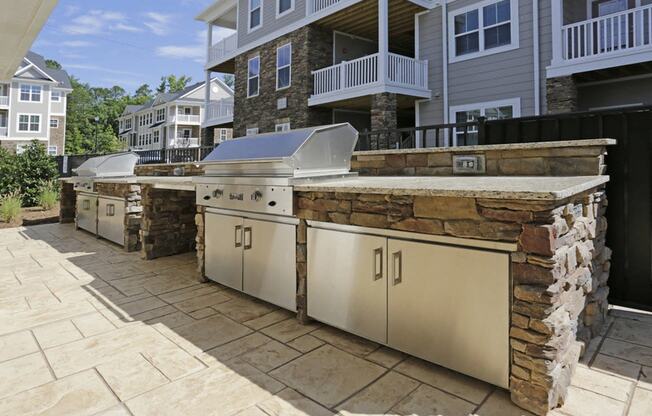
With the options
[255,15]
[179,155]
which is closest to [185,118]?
[255,15]

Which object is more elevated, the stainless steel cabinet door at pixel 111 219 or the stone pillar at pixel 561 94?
the stone pillar at pixel 561 94

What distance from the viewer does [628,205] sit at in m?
3.30

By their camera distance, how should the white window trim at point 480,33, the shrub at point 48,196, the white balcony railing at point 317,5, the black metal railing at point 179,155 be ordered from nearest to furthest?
the white window trim at point 480,33 → the white balcony railing at point 317,5 → the black metal railing at point 179,155 → the shrub at point 48,196

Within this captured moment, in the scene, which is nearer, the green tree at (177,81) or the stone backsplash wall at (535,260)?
the stone backsplash wall at (535,260)

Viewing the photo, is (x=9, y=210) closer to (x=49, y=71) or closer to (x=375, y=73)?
(x=375, y=73)

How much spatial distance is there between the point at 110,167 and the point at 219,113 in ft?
28.7

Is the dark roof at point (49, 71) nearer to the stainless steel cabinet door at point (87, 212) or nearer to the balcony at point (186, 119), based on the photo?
the balcony at point (186, 119)

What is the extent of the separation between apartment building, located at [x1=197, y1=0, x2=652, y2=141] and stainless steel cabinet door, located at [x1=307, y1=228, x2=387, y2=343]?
679cm

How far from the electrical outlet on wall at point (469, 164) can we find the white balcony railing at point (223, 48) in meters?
13.1

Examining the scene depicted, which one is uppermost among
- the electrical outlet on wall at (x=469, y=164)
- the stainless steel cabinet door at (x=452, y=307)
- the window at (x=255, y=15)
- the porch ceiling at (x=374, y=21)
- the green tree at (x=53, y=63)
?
the green tree at (x=53, y=63)

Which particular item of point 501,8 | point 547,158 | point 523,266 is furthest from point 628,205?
point 501,8

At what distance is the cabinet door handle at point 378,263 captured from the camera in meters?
2.62

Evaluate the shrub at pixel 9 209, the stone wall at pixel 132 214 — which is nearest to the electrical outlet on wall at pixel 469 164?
the stone wall at pixel 132 214

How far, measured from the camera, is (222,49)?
15.2 meters
